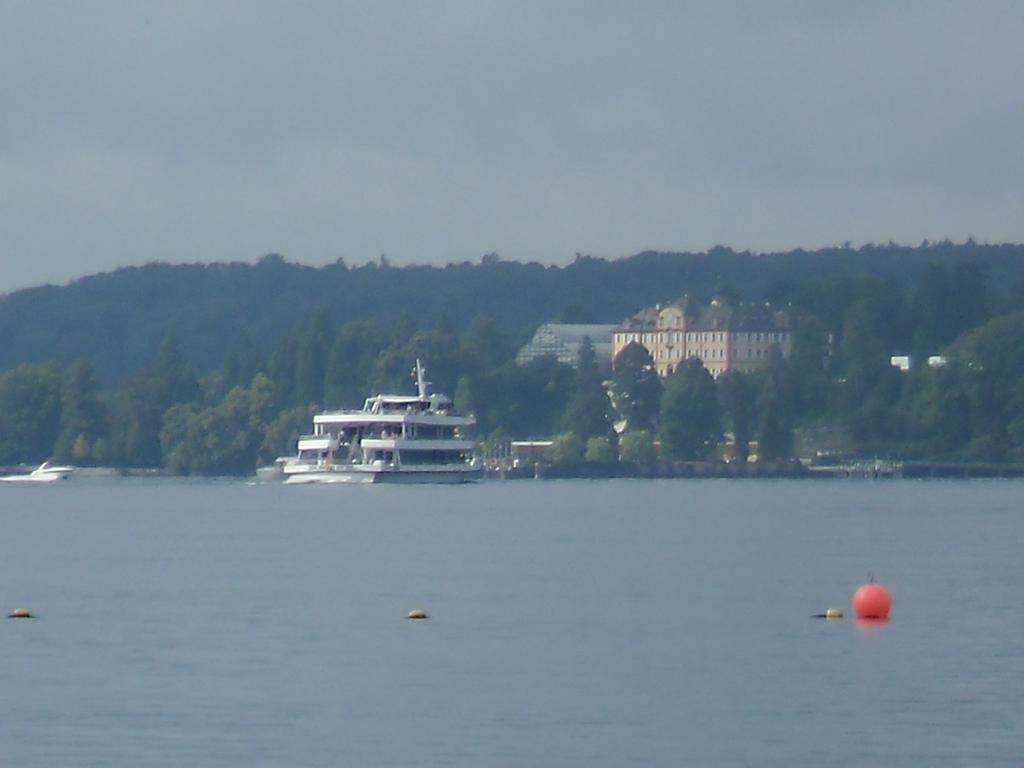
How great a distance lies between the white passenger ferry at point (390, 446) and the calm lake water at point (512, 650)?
66.4 m

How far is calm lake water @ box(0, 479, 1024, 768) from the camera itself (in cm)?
3328

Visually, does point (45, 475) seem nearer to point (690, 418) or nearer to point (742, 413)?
point (690, 418)

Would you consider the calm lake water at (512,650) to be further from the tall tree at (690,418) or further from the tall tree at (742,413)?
the tall tree at (742,413)

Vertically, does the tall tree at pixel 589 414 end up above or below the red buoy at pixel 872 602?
above

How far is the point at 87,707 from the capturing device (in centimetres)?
3669

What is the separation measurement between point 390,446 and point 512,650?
360ft

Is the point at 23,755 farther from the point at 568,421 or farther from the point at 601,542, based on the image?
the point at 568,421

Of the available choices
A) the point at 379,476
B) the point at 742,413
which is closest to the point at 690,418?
the point at 742,413

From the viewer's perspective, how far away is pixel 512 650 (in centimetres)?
4362

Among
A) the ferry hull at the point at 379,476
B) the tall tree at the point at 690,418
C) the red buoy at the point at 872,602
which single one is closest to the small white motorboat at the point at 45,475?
the ferry hull at the point at 379,476

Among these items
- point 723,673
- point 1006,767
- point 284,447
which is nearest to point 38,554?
point 723,673

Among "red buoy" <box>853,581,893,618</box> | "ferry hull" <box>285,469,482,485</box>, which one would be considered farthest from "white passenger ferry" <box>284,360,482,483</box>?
"red buoy" <box>853,581,893,618</box>

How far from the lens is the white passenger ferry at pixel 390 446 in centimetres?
15388

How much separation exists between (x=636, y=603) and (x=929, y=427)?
139m
